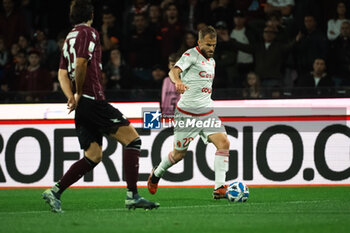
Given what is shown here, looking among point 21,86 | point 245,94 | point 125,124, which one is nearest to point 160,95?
point 245,94

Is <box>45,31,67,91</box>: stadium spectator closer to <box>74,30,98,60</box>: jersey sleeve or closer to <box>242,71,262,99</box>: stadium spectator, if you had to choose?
<box>242,71,262,99</box>: stadium spectator

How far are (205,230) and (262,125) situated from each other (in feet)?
18.4

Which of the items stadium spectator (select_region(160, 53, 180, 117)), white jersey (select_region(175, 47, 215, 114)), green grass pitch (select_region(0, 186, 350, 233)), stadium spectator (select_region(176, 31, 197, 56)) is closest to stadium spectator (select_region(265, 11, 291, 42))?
stadium spectator (select_region(176, 31, 197, 56))

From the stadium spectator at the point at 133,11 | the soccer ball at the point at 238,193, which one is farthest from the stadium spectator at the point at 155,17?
the soccer ball at the point at 238,193

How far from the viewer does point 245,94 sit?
11961 millimetres

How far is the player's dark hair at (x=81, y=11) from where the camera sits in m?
7.58

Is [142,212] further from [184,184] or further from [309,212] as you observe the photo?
[184,184]

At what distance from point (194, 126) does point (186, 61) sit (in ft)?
2.76

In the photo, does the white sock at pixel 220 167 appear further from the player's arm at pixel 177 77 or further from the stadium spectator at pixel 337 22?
the stadium spectator at pixel 337 22

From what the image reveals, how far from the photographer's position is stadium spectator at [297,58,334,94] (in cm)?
1263

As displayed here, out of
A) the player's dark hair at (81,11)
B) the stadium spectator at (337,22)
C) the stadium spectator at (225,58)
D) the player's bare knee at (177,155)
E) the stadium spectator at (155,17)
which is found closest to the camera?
the player's dark hair at (81,11)

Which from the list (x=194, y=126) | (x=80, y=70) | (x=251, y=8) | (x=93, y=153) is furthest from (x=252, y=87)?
(x=80, y=70)

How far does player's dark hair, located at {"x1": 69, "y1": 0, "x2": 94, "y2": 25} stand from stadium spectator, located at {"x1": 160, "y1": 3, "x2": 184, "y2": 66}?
259 inches

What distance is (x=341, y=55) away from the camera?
1339 centimetres
